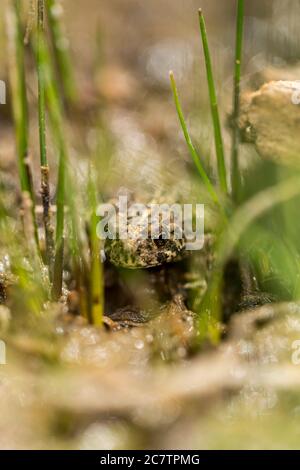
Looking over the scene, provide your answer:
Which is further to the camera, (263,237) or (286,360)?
(263,237)

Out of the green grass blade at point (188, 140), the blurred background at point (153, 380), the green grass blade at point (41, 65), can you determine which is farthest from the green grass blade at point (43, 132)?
the green grass blade at point (188, 140)

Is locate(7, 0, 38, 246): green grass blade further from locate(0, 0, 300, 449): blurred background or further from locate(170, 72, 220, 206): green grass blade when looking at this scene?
locate(170, 72, 220, 206): green grass blade

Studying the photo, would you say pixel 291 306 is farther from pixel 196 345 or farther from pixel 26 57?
pixel 26 57

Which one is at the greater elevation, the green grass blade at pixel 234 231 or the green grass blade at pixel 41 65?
the green grass blade at pixel 41 65

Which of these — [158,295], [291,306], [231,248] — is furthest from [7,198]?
[291,306]

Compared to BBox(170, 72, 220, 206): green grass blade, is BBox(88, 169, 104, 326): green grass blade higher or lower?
lower

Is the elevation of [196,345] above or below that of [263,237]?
below

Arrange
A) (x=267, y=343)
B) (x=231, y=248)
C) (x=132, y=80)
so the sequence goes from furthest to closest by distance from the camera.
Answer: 1. (x=132, y=80)
2. (x=231, y=248)
3. (x=267, y=343)

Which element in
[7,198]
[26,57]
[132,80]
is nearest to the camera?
[7,198]

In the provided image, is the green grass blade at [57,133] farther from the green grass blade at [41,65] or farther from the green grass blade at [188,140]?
the green grass blade at [188,140]

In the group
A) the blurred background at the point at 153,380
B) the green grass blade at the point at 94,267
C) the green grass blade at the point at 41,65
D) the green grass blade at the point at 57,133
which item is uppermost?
the green grass blade at the point at 41,65

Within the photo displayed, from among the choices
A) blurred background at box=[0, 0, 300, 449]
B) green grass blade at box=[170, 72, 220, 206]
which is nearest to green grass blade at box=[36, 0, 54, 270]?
blurred background at box=[0, 0, 300, 449]
